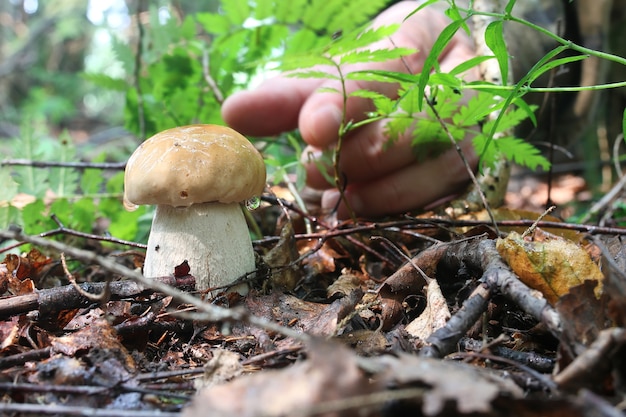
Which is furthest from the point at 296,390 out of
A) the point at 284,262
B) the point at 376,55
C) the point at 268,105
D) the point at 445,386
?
the point at 268,105

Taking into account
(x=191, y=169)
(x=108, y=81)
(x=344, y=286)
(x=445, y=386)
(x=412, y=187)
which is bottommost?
(x=344, y=286)

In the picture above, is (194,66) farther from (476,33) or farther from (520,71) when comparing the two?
(520,71)

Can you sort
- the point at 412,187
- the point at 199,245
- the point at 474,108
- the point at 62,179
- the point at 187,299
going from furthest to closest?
the point at 62,179 → the point at 412,187 → the point at 474,108 → the point at 199,245 → the point at 187,299

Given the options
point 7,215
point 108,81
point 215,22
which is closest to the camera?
point 7,215

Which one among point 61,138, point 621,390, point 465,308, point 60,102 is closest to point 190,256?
point 465,308

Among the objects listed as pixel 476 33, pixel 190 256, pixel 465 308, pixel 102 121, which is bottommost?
pixel 102 121

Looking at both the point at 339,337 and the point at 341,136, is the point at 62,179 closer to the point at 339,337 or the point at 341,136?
the point at 341,136

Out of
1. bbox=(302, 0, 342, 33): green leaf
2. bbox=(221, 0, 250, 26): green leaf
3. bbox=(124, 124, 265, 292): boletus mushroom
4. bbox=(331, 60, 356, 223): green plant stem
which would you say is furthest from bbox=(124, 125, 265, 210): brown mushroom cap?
bbox=(221, 0, 250, 26): green leaf
